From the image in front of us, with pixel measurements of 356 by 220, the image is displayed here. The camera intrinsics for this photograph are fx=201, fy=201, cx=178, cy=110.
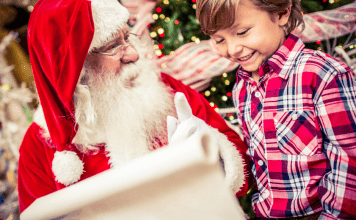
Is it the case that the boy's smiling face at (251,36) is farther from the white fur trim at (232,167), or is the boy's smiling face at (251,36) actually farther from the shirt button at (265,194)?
the shirt button at (265,194)

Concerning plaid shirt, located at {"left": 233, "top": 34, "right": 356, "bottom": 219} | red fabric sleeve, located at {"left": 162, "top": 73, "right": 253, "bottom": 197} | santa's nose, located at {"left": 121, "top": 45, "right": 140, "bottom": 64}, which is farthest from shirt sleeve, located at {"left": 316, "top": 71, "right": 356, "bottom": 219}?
santa's nose, located at {"left": 121, "top": 45, "right": 140, "bottom": 64}

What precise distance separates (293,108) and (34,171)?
1257 millimetres

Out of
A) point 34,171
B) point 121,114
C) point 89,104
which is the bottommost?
point 34,171

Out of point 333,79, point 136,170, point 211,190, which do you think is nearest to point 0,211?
point 136,170

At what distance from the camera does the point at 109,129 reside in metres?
1.06

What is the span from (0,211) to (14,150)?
1.62ft

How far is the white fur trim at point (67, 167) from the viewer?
0.93 metres

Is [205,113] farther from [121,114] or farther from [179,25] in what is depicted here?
[179,25]

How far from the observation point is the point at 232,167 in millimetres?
963

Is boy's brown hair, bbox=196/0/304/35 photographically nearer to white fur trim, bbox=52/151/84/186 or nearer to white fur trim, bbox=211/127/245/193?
white fur trim, bbox=211/127/245/193

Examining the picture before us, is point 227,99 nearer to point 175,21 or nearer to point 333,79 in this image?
point 175,21

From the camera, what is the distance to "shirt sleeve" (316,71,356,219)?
69 cm

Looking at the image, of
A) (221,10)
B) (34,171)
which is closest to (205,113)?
(221,10)

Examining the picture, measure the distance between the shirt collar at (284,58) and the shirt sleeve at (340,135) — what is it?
0.52 ft
